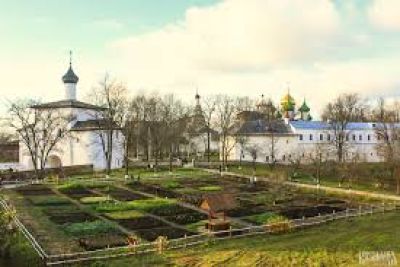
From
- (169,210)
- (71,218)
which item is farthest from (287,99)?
(71,218)

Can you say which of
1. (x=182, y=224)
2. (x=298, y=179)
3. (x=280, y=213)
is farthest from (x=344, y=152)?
(x=182, y=224)

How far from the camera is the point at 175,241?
22.3 m

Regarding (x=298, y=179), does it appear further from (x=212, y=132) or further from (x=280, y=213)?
(x=212, y=132)

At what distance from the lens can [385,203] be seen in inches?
1316

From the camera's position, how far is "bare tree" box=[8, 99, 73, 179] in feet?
181

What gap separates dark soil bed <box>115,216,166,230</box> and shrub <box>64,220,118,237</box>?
77 centimetres

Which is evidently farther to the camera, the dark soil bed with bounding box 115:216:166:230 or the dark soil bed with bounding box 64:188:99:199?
the dark soil bed with bounding box 64:188:99:199

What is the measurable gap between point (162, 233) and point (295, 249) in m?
6.91

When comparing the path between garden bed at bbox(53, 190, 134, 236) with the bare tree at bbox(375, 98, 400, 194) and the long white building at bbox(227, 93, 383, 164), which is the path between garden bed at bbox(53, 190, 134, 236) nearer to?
the bare tree at bbox(375, 98, 400, 194)

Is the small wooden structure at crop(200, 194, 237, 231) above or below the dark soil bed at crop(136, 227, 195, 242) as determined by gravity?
above

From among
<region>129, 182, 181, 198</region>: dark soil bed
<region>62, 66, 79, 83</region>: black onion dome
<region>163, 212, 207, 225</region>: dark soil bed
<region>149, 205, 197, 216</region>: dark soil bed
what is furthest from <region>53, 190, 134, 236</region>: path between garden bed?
<region>62, 66, 79, 83</region>: black onion dome

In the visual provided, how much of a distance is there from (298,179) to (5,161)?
3871 cm

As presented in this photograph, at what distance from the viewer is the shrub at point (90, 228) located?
25066mm

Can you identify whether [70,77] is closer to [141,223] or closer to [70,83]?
[70,83]
